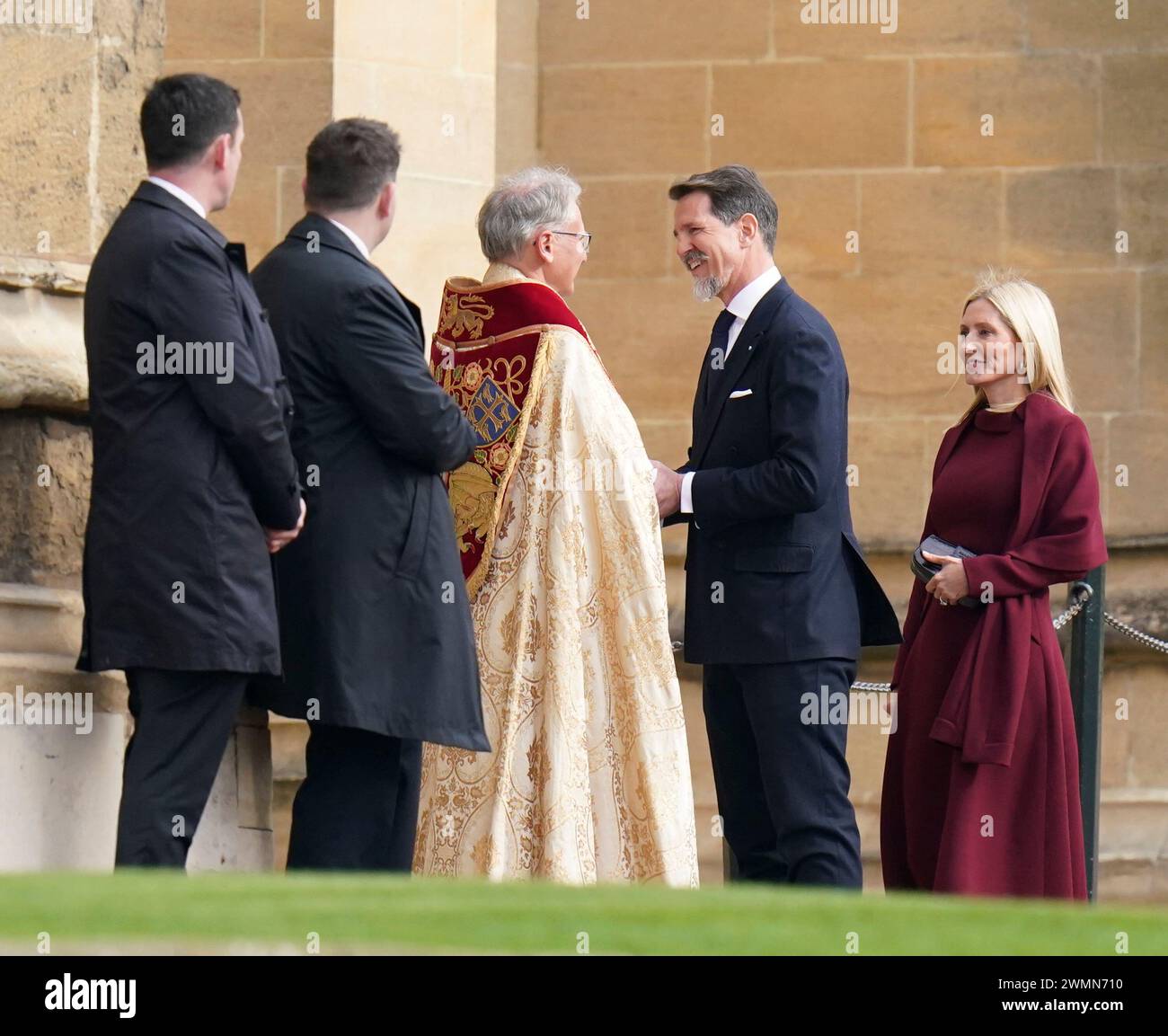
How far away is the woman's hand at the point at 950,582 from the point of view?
555 centimetres

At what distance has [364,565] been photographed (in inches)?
183

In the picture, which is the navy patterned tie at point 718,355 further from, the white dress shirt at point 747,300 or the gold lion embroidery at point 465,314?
the gold lion embroidery at point 465,314

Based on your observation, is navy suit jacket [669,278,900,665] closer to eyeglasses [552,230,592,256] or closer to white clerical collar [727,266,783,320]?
white clerical collar [727,266,783,320]

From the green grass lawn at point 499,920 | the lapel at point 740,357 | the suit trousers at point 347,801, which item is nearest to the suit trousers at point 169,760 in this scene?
the suit trousers at point 347,801

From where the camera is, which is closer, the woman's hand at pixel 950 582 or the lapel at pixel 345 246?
the lapel at pixel 345 246

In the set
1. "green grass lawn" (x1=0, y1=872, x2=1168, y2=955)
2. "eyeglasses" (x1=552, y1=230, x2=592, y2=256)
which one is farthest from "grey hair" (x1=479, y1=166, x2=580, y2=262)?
"green grass lawn" (x1=0, y1=872, x2=1168, y2=955)

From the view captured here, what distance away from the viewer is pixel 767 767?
527cm

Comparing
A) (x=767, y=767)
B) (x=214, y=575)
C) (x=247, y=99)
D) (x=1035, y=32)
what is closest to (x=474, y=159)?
(x=247, y=99)

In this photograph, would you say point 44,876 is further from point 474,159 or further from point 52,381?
point 474,159

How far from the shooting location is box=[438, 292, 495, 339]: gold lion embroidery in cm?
527

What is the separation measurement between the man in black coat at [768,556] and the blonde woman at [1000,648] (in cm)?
23

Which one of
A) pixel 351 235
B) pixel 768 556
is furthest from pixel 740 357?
pixel 351 235

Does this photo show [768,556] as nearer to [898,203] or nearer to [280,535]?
[280,535]
